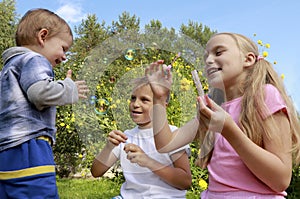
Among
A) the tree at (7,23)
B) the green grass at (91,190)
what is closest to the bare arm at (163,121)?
the green grass at (91,190)

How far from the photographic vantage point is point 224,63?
1907mm

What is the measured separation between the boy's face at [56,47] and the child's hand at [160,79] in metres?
0.58

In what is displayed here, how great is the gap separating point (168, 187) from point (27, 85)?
Answer: 854 millimetres

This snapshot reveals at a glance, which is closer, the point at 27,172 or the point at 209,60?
the point at 209,60

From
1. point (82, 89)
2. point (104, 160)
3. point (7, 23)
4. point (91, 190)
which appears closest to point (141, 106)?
point (82, 89)

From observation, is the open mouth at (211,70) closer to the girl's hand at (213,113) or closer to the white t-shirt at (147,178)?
the girl's hand at (213,113)

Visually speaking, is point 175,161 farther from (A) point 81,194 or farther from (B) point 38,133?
(A) point 81,194

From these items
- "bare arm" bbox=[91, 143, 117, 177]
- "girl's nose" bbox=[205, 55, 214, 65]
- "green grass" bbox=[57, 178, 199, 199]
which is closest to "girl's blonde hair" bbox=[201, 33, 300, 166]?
"girl's nose" bbox=[205, 55, 214, 65]

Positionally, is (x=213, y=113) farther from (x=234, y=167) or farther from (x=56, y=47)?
(x=56, y=47)

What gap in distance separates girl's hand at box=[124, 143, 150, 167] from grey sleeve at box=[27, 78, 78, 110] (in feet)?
1.17

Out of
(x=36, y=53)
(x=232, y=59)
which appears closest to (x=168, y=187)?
(x=232, y=59)

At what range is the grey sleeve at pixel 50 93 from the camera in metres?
2.07

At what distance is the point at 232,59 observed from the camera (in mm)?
1920

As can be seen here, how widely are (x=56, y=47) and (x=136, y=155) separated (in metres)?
0.72
